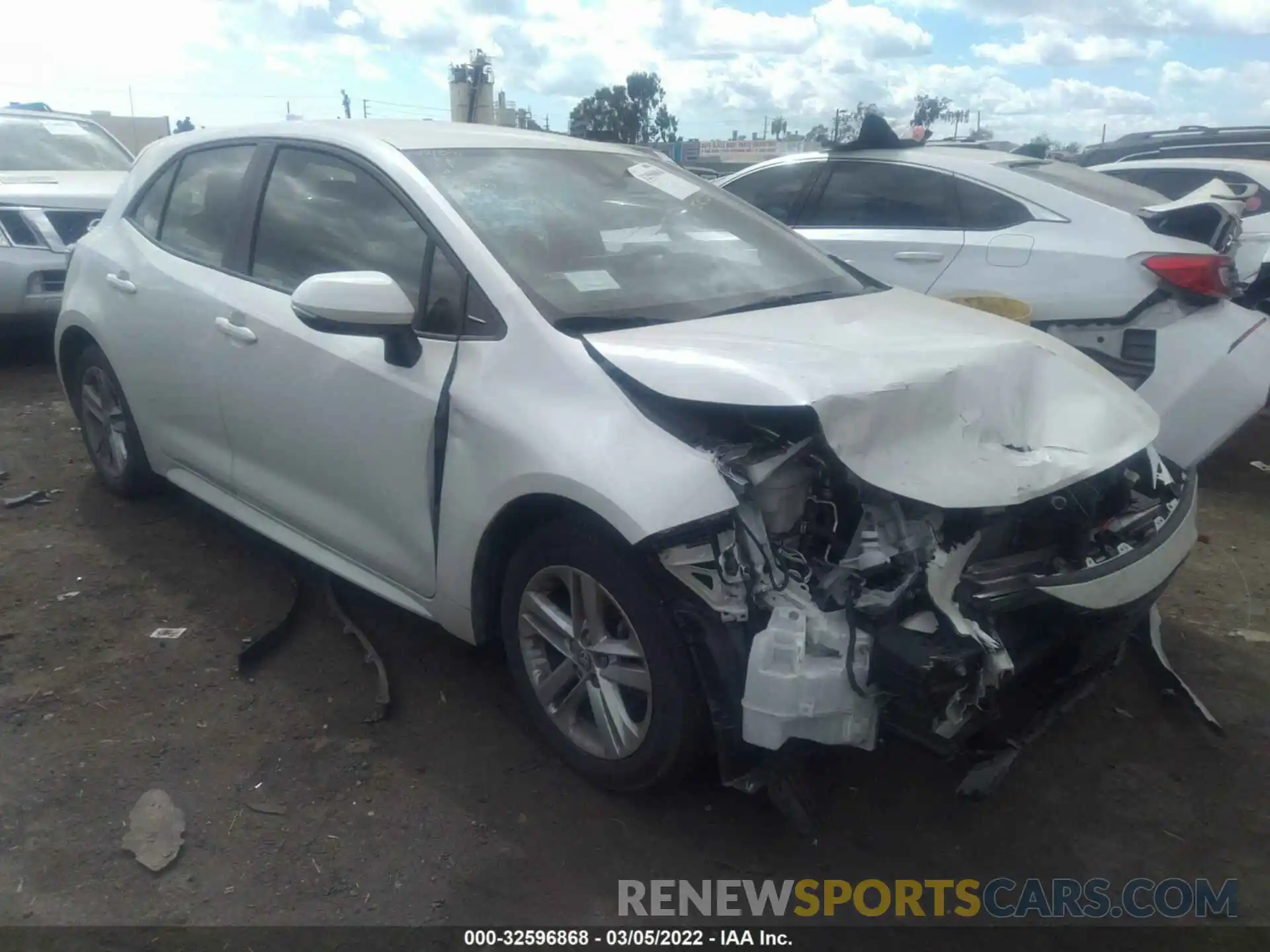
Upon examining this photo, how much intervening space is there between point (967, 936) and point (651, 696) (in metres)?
0.94

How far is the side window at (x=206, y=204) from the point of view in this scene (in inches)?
151

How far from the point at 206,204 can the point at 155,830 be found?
8.10 ft

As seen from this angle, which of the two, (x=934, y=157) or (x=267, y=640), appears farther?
(x=934, y=157)

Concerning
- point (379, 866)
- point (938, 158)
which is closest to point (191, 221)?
point (379, 866)

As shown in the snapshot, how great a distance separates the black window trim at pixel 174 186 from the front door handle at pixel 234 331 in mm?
188

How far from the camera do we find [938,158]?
19.3 feet

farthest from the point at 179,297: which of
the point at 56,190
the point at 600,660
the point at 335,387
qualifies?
the point at 56,190

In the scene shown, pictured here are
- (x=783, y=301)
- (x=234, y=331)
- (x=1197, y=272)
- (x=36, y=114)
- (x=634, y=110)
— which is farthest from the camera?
(x=634, y=110)

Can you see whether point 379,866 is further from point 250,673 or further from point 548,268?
point 548,268

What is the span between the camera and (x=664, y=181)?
3771mm

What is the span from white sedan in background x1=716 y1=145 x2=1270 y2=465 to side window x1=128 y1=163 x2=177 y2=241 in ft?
11.8

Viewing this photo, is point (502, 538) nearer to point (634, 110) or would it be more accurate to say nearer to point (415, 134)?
point (415, 134)

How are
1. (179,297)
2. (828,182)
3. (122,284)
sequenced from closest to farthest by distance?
1. (179,297)
2. (122,284)
3. (828,182)

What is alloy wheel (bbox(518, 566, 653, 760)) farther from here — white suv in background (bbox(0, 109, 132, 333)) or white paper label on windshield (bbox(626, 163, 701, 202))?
white suv in background (bbox(0, 109, 132, 333))
